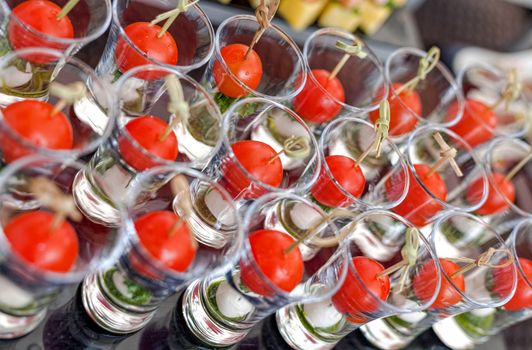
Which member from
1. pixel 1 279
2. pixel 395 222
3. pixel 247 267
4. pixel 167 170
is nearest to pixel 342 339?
pixel 395 222

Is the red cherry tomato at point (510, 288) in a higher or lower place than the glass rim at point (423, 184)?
lower

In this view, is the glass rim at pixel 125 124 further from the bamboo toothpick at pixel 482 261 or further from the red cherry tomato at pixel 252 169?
the bamboo toothpick at pixel 482 261

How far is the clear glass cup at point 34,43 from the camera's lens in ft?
2.50

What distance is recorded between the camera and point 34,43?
79 cm

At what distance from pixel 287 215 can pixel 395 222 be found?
17 centimetres

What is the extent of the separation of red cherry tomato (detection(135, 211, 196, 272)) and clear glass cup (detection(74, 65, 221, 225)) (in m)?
0.05

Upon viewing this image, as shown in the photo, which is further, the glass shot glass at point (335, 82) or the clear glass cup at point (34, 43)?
the glass shot glass at point (335, 82)

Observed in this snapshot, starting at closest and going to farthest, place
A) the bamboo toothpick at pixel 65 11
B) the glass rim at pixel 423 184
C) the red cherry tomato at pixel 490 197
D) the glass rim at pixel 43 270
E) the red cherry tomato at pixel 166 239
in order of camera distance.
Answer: the glass rim at pixel 43 270
the red cherry tomato at pixel 166 239
the bamboo toothpick at pixel 65 11
the glass rim at pixel 423 184
the red cherry tomato at pixel 490 197

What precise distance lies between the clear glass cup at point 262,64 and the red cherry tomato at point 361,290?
262 millimetres

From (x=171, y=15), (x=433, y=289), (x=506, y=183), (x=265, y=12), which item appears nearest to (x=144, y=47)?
(x=171, y=15)

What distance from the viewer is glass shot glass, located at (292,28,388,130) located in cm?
103

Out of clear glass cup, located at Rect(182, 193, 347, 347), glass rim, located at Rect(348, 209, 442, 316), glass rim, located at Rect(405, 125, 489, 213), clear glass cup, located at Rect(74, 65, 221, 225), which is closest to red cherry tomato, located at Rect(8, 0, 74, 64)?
clear glass cup, located at Rect(74, 65, 221, 225)

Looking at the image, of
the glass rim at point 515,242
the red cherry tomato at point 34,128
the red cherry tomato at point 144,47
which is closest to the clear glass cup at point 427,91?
the glass rim at point 515,242

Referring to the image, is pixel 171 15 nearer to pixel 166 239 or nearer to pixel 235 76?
pixel 235 76
